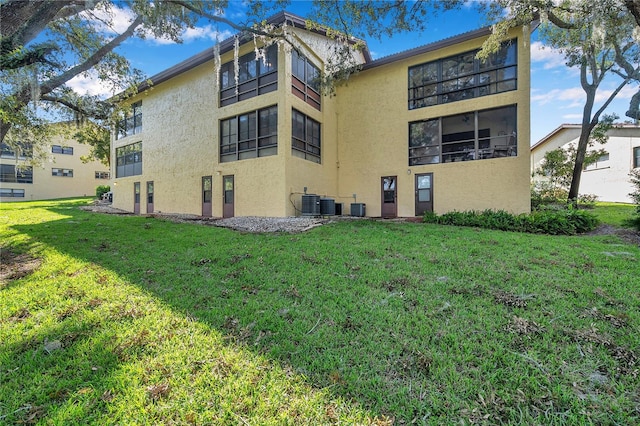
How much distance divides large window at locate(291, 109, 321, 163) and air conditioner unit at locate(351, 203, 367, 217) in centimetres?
295

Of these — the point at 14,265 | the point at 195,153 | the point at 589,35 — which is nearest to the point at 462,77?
the point at 589,35

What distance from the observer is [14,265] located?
503 cm

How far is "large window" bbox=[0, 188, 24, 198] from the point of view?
2870cm

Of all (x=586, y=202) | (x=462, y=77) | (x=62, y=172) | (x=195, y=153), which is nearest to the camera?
(x=462, y=77)

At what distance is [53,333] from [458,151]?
1399 cm

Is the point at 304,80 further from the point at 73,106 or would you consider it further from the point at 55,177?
the point at 55,177

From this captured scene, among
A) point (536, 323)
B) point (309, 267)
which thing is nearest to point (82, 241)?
point (309, 267)

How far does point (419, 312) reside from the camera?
326 centimetres

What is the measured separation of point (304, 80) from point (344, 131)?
139 inches

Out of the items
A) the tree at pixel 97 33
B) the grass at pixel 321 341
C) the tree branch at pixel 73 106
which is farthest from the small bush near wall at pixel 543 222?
the tree branch at pixel 73 106

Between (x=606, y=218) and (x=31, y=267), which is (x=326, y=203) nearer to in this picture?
(x=31, y=267)

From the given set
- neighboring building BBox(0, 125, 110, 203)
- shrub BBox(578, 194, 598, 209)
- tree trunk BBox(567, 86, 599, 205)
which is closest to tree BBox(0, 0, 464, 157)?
tree trunk BBox(567, 86, 599, 205)

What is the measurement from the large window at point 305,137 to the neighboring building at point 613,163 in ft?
52.8

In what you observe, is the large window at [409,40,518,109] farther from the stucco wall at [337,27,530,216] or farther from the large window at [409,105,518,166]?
the large window at [409,105,518,166]
